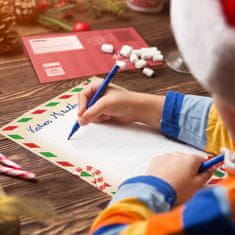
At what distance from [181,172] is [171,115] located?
176 mm

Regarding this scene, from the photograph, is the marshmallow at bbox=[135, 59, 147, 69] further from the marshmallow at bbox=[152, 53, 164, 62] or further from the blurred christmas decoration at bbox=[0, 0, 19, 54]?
the blurred christmas decoration at bbox=[0, 0, 19, 54]

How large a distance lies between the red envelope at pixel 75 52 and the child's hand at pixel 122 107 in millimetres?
143

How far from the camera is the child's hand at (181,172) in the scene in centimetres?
68

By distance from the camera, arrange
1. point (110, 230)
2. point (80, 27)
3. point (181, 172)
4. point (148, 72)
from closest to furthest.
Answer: point (110, 230) → point (181, 172) → point (148, 72) → point (80, 27)

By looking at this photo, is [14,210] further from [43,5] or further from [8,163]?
[43,5]

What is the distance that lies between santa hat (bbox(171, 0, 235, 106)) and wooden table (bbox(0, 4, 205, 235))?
0.29m

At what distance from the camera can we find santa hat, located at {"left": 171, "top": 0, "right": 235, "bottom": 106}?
1.45 ft

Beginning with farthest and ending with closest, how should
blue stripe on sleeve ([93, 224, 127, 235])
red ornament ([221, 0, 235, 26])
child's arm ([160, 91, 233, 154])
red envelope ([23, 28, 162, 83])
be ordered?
red envelope ([23, 28, 162, 83]) < child's arm ([160, 91, 233, 154]) < blue stripe on sleeve ([93, 224, 127, 235]) < red ornament ([221, 0, 235, 26])

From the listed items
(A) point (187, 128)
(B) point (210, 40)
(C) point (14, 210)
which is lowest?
(A) point (187, 128)

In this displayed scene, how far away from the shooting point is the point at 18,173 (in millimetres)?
743

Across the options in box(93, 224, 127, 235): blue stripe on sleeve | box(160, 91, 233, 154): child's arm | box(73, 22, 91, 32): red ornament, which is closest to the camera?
box(93, 224, 127, 235): blue stripe on sleeve

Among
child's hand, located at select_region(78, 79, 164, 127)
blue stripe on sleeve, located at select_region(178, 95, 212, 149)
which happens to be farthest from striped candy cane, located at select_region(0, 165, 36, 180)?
blue stripe on sleeve, located at select_region(178, 95, 212, 149)

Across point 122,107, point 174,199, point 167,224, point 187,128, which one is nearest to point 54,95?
point 122,107

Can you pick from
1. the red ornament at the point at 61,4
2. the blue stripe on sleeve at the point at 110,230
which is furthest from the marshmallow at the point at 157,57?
the blue stripe on sleeve at the point at 110,230
